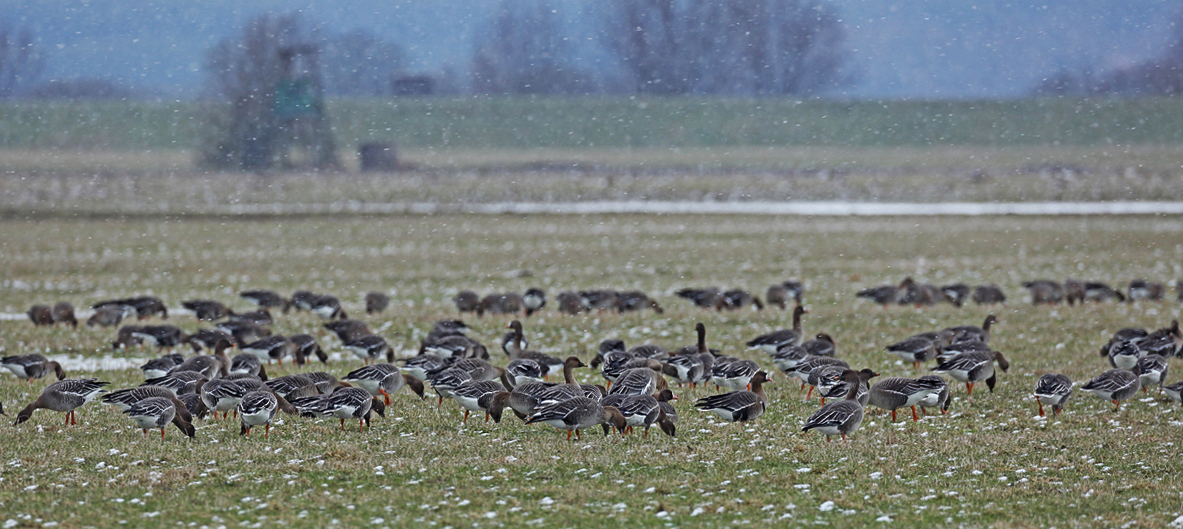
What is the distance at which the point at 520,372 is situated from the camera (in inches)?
604

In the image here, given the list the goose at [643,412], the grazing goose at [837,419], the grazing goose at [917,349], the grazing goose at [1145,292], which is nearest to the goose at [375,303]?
the grazing goose at [917,349]

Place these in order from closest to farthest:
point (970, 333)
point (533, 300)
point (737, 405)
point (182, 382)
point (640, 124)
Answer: point (737, 405), point (182, 382), point (970, 333), point (533, 300), point (640, 124)

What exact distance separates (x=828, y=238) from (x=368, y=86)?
481 feet

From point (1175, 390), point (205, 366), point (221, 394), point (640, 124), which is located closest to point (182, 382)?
point (221, 394)

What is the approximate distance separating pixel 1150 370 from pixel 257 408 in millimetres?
11029

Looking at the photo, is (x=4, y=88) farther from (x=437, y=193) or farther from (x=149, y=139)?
(x=437, y=193)

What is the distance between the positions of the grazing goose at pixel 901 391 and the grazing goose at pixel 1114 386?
206cm

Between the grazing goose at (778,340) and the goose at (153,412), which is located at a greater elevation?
the goose at (153,412)

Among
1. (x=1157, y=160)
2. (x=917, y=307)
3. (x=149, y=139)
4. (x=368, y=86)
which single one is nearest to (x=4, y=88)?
(x=368, y=86)

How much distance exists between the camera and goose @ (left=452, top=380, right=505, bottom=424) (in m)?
13.3

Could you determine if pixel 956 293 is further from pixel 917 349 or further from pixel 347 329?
pixel 347 329

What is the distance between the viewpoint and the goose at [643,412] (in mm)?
12305

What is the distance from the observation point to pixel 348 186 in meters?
76.8

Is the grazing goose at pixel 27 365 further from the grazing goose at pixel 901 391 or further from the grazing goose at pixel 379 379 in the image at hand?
the grazing goose at pixel 901 391
